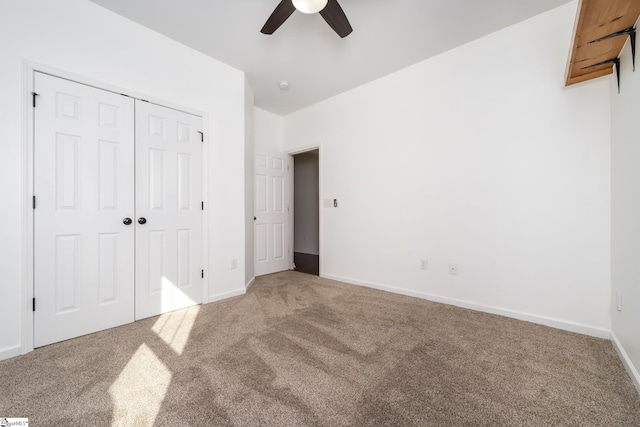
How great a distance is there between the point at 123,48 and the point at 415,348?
3.62 meters

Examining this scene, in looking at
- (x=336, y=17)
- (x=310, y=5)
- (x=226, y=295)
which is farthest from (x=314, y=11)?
(x=226, y=295)

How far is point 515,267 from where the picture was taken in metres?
2.32

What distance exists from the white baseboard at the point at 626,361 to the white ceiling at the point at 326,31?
2757mm

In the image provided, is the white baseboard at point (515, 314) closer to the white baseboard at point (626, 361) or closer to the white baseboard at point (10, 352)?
the white baseboard at point (626, 361)

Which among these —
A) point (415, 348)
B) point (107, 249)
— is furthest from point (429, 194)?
point (107, 249)

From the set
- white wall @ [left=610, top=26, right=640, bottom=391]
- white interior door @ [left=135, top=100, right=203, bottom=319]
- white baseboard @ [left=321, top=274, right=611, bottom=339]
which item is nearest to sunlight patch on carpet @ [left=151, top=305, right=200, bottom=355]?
white interior door @ [left=135, top=100, right=203, bottom=319]

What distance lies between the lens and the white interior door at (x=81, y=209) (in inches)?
74.9

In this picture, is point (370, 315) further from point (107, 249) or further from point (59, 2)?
point (59, 2)

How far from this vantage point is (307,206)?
6.05 meters

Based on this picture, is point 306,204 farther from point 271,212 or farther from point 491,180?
point 491,180

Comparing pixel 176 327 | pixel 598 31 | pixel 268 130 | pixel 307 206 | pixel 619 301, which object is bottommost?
pixel 176 327

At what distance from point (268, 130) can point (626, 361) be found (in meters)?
4.63

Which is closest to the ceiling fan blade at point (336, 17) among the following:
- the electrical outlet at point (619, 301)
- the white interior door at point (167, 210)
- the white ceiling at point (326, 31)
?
the white ceiling at point (326, 31)

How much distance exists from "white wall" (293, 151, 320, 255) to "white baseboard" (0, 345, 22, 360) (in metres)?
4.53
